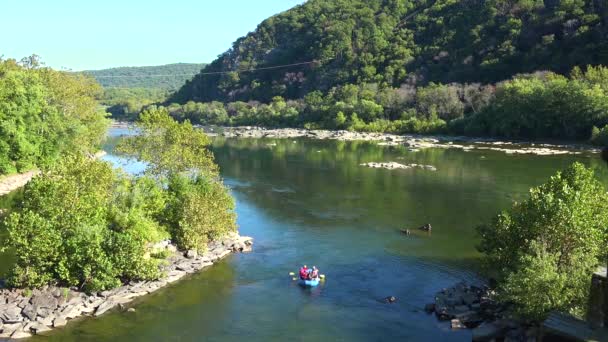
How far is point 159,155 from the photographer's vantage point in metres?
39.2

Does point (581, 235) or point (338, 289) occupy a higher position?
point (581, 235)

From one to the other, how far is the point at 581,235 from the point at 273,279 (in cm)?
1559

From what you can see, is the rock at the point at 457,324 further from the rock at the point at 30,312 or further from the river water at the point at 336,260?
the rock at the point at 30,312

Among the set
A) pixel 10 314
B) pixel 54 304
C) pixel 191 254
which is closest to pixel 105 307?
pixel 54 304

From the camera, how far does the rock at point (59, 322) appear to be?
23219mm

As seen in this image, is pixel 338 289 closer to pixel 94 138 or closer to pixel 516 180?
pixel 516 180

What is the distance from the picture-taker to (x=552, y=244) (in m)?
23.8

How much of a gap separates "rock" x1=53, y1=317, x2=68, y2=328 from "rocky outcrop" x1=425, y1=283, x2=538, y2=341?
16.6 metres

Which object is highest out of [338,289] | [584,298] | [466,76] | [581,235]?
[466,76]

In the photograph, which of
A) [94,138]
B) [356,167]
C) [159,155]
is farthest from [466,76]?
[159,155]

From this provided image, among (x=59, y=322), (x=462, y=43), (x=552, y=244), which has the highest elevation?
(x=462, y=43)

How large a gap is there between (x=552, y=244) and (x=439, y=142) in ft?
271

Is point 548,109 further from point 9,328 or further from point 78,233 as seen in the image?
point 9,328

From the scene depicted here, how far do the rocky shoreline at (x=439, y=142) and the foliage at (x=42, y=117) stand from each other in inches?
2139
